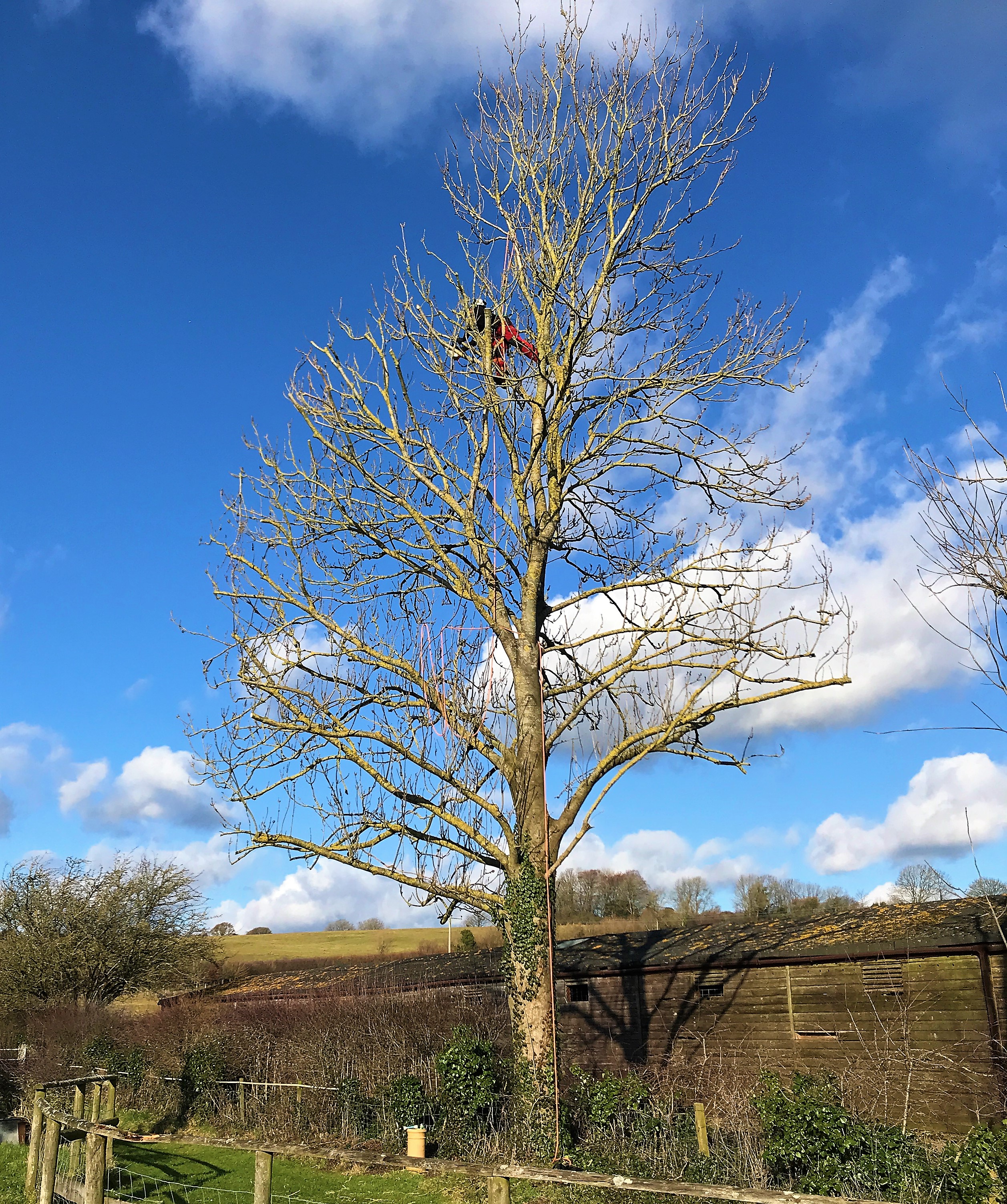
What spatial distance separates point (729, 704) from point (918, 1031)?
766 centimetres

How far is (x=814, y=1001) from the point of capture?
1705cm

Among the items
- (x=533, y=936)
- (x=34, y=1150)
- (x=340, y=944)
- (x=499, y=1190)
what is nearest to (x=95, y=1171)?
(x=34, y=1150)

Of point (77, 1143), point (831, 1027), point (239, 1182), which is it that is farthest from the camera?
point (831, 1027)

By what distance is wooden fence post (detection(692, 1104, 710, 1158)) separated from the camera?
38.8ft

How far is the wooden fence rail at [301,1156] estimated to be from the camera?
569cm

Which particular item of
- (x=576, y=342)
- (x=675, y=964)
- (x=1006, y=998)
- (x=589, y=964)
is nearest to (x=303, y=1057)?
(x=589, y=964)

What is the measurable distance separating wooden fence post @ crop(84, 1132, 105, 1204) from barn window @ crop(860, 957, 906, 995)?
13.1 m

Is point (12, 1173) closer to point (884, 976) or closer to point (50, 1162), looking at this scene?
point (50, 1162)

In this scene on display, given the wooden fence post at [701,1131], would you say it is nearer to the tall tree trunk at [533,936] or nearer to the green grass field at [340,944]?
the tall tree trunk at [533,936]

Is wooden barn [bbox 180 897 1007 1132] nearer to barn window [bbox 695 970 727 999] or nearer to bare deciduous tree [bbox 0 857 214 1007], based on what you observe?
barn window [bbox 695 970 727 999]

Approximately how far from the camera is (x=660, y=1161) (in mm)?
11227

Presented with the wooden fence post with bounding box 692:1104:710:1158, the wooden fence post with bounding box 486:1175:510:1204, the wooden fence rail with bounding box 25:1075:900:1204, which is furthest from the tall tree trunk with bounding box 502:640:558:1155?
the wooden fence post with bounding box 486:1175:510:1204

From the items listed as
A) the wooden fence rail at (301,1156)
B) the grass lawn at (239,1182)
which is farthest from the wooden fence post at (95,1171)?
the grass lawn at (239,1182)

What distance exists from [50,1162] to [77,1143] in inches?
151
